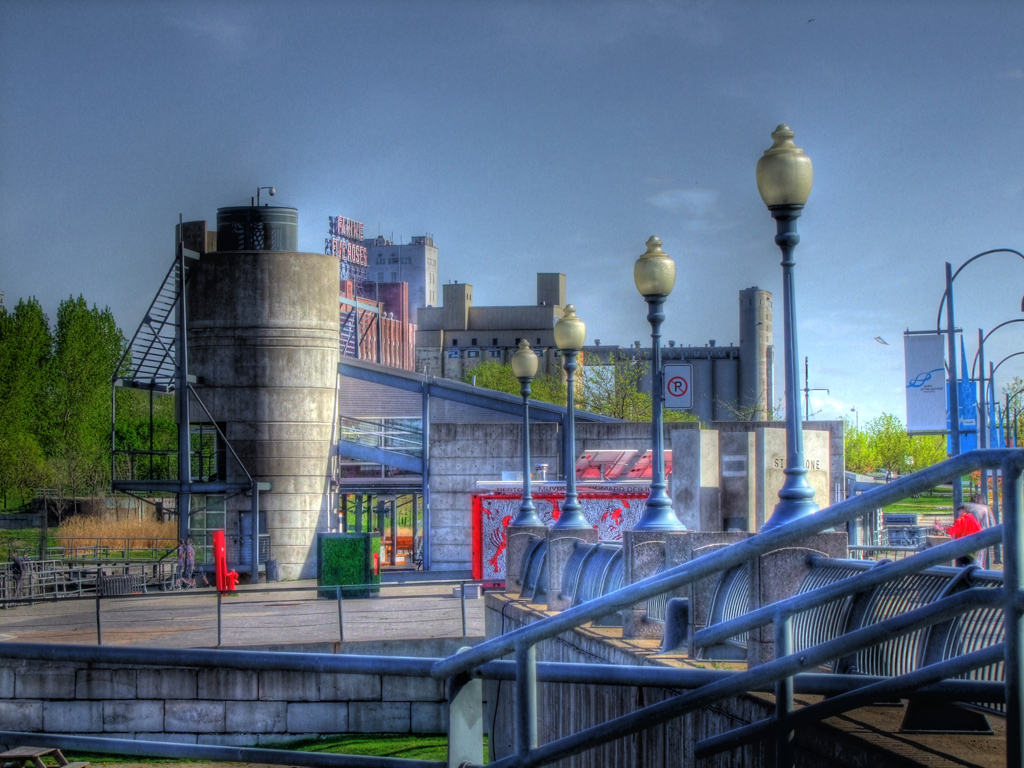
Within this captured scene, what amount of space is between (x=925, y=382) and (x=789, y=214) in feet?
70.2

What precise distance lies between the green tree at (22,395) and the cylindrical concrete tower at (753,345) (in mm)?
95812

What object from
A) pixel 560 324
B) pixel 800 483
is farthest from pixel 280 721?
pixel 800 483

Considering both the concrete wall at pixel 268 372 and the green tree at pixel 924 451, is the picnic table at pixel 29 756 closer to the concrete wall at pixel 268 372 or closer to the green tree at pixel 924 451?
the concrete wall at pixel 268 372

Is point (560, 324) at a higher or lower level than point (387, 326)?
lower

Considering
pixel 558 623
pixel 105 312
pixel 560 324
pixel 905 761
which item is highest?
pixel 105 312

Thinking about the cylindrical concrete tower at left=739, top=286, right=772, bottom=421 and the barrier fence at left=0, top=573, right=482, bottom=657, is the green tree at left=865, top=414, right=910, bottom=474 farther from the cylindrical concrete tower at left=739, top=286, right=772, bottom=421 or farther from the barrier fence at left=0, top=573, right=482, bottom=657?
the barrier fence at left=0, top=573, right=482, bottom=657

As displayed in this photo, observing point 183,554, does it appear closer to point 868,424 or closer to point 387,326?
point 868,424

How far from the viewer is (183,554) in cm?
3741

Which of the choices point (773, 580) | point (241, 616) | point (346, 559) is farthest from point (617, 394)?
point (773, 580)

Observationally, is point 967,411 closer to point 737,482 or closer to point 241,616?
point 737,482

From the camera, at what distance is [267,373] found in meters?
41.5

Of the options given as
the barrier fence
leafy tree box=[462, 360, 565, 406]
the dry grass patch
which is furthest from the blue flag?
leafy tree box=[462, 360, 565, 406]

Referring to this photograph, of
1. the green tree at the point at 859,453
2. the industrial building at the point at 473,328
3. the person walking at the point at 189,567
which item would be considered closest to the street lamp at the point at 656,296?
the person walking at the point at 189,567

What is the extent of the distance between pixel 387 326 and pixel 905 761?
523 ft
